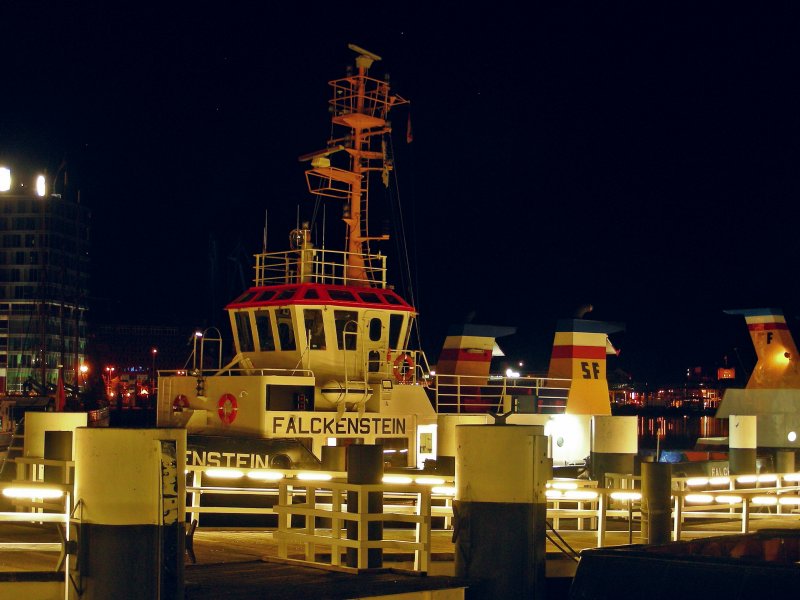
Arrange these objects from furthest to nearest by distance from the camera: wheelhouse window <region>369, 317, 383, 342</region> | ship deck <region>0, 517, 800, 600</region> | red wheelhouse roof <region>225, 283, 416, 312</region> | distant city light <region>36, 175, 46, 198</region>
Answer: distant city light <region>36, 175, 46, 198</region> → wheelhouse window <region>369, 317, 383, 342</region> → red wheelhouse roof <region>225, 283, 416, 312</region> → ship deck <region>0, 517, 800, 600</region>

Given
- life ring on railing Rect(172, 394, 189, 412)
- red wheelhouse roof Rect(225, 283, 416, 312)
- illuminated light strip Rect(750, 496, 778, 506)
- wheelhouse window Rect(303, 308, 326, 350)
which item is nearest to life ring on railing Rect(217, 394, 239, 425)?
life ring on railing Rect(172, 394, 189, 412)

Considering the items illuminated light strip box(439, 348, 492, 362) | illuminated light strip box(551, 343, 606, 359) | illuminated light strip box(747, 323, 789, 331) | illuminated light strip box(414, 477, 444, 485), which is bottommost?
illuminated light strip box(414, 477, 444, 485)

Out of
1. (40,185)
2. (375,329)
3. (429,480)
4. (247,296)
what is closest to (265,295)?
(247,296)

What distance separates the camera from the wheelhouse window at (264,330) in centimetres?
2155

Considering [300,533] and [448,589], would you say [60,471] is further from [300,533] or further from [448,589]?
[448,589]

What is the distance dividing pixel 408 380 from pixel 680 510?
928cm

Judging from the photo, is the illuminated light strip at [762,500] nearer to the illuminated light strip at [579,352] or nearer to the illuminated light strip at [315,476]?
the illuminated light strip at [315,476]

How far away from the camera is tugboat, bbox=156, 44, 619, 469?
63.8 feet

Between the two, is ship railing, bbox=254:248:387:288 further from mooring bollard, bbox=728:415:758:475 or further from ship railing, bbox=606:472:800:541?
mooring bollard, bbox=728:415:758:475

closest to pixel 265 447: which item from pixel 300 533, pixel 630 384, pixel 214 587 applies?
pixel 300 533

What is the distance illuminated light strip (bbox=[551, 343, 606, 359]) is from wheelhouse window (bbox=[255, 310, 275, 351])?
8.95 m

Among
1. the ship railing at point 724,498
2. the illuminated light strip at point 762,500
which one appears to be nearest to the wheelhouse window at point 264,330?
the ship railing at point 724,498

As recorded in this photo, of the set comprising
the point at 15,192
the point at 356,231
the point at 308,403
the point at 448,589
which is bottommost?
the point at 448,589

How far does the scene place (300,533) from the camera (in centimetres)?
1230
